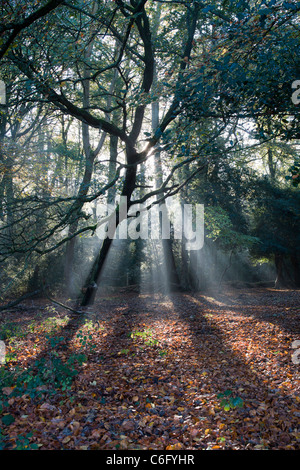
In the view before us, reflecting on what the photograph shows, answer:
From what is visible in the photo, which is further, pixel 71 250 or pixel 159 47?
pixel 71 250

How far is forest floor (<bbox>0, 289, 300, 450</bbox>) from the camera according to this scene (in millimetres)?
2926

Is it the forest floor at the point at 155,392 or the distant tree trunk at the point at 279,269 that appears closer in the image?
the forest floor at the point at 155,392

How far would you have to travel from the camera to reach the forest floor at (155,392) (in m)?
2.93

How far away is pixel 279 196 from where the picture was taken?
19.0 metres

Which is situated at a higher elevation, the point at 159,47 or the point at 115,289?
the point at 159,47

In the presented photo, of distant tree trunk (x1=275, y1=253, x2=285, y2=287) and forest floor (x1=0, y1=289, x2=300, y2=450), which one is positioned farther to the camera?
distant tree trunk (x1=275, y1=253, x2=285, y2=287)

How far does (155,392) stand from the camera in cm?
387

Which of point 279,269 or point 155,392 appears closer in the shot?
point 155,392

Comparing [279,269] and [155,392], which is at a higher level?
[279,269]

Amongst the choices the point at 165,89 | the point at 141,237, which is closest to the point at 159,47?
the point at 165,89

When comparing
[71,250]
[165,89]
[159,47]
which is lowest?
[71,250]

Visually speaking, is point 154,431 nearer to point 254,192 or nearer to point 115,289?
point 115,289
